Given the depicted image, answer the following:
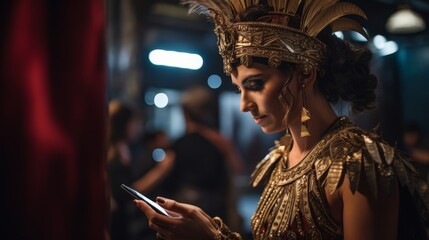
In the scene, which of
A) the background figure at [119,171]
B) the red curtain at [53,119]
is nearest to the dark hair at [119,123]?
the background figure at [119,171]

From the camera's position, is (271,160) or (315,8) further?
(271,160)

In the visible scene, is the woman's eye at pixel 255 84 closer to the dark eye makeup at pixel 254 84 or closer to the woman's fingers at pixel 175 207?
the dark eye makeup at pixel 254 84

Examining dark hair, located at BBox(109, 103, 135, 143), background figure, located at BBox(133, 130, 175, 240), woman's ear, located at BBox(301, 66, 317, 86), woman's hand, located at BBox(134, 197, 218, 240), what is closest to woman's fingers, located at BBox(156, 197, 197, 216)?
woman's hand, located at BBox(134, 197, 218, 240)

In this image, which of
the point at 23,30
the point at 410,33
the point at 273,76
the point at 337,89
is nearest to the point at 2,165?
the point at 23,30

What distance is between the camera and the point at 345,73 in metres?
1.46

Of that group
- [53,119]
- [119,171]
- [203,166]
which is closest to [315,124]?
[53,119]

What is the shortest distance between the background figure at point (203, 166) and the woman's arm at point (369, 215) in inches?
48.0

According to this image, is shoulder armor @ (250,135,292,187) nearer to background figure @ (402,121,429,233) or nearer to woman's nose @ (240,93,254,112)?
woman's nose @ (240,93,254,112)

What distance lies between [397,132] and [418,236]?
1.80 ft

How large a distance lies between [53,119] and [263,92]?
76 centimetres

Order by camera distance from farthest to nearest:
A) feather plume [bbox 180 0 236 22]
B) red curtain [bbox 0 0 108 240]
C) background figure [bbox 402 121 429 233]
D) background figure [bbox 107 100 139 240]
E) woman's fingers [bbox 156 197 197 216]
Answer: background figure [bbox 107 100 139 240], background figure [bbox 402 121 429 233], feather plume [bbox 180 0 236 22], woman's fingers [bbox 156 197 197 216], red curtain [bbox 0 0 108 240]

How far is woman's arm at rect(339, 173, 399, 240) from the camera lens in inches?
48.8

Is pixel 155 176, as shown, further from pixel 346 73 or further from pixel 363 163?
pixel 363 163

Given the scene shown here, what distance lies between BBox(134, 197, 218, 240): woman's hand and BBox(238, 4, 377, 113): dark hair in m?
0.50
